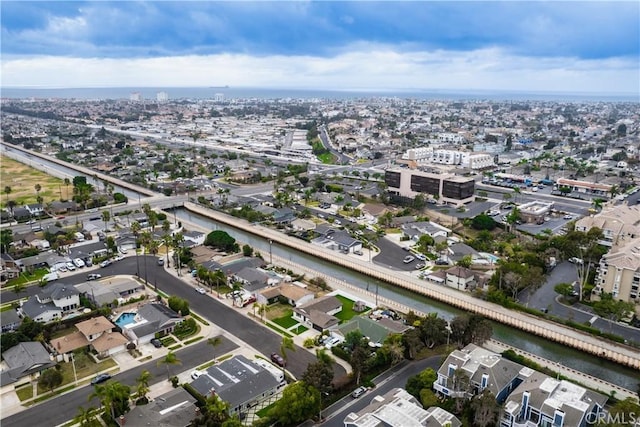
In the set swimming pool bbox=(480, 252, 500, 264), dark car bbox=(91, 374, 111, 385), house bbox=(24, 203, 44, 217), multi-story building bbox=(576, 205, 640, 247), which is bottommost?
Result: dark car bbox=(91, 374, 111, 385)

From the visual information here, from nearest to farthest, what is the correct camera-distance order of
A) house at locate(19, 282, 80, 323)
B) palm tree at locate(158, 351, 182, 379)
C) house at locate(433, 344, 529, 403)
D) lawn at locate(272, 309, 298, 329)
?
house at locate(433, 344, 529, 403)
palm tree at locate(158, 351, 182, 379)
lawn at locate(272, 309, 298, 329)
house at locate(19, 282, 80, 323)

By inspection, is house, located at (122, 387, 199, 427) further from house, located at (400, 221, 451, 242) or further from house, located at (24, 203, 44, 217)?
house, located at (24, 203, 44, 217)

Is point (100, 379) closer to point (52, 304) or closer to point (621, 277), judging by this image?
point (52, 304)

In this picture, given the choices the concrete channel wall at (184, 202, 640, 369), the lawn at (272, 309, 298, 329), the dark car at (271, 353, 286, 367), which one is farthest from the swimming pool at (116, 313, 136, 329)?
the concrete channel wall at (184, 202, 640, 369)

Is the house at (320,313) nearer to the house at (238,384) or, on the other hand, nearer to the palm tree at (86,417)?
the house at (238,384)

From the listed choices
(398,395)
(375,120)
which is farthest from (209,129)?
(398,395)

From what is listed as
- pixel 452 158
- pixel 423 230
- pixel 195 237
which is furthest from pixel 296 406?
pixel 452 158

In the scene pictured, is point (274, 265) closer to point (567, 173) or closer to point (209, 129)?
point (567, 173)
